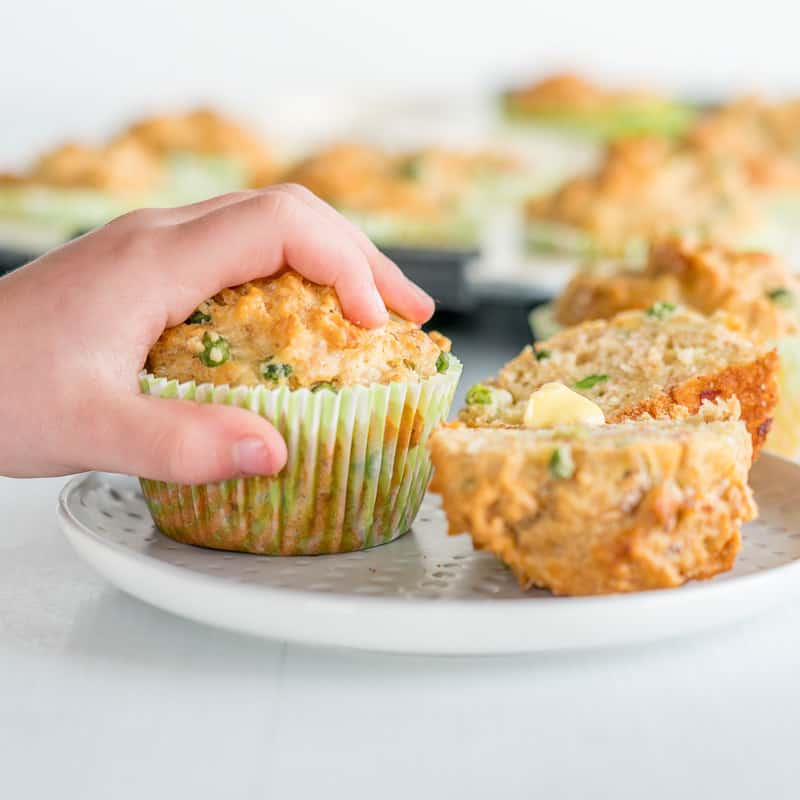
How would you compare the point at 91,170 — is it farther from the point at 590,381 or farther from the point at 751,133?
the point at 751,133

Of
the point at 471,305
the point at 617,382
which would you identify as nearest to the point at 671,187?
the point at 471,305

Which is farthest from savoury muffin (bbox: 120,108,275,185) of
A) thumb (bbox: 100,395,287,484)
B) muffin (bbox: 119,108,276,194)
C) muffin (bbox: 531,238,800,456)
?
thumb (bbox: 100,395,287,484)

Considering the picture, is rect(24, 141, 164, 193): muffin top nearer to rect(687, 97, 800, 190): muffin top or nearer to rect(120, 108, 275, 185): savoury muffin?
rect(120, 108, 275, 185): savoury muffin

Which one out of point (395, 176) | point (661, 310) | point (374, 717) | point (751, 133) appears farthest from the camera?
point (751, 133)

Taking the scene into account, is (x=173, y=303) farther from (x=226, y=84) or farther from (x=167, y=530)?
(x=226, y=84)

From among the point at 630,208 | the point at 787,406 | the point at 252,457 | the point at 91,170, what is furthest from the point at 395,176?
the point at 252,457

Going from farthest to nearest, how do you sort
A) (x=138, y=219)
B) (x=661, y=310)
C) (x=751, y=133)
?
(x=751, y=133) < (x=661, y=310) < (x=138, y=219)
